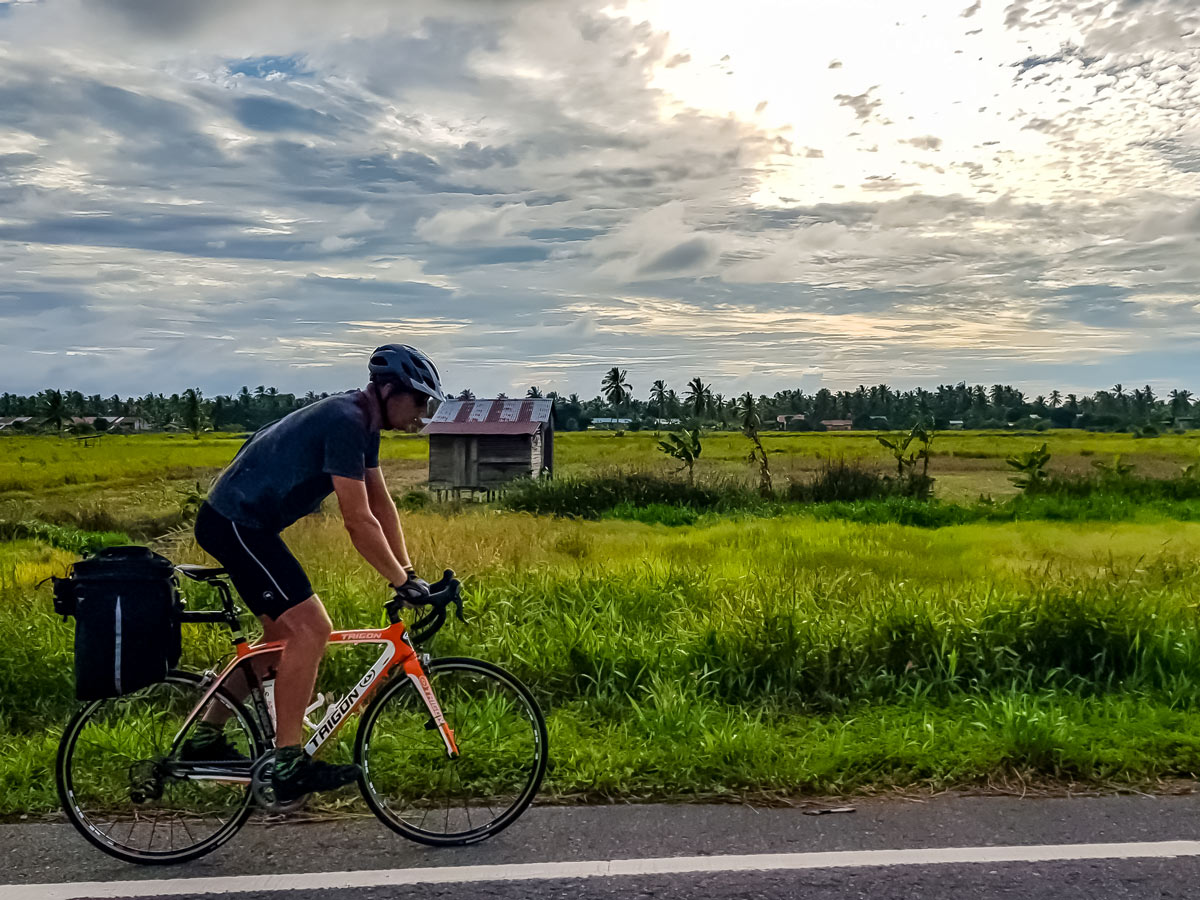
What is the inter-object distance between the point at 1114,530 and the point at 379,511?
1733 centimetres

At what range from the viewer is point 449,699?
14.3 feet

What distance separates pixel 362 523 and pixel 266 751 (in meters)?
1.13

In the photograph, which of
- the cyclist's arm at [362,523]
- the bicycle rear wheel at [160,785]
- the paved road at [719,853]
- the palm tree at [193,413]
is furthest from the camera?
the palm tree at [193,413]

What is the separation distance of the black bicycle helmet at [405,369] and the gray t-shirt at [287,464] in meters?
0.18

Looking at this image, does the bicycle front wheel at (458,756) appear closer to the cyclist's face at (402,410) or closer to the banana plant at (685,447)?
the cyclist's face at (402,410)

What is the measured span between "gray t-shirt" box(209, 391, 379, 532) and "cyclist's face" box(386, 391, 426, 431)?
11 cm

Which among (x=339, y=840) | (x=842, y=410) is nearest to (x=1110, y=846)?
(x=339, y=840)

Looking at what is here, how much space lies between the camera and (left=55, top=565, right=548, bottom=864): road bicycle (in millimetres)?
3949

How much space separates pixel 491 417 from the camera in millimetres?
29688

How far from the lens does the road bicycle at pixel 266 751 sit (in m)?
3.95

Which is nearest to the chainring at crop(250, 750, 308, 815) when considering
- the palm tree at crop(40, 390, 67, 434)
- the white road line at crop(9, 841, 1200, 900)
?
the white road line at crop(9, 841, 1200, 900)

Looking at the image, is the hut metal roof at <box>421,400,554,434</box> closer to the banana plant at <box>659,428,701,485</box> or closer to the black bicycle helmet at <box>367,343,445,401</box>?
the banana plant at <box>659,428,701,485</box>

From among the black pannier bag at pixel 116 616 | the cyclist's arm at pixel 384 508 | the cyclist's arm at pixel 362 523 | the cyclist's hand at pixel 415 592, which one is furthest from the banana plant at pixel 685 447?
the black pannier bag at pixel 116 616

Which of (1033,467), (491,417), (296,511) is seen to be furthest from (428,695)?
(491,417)
